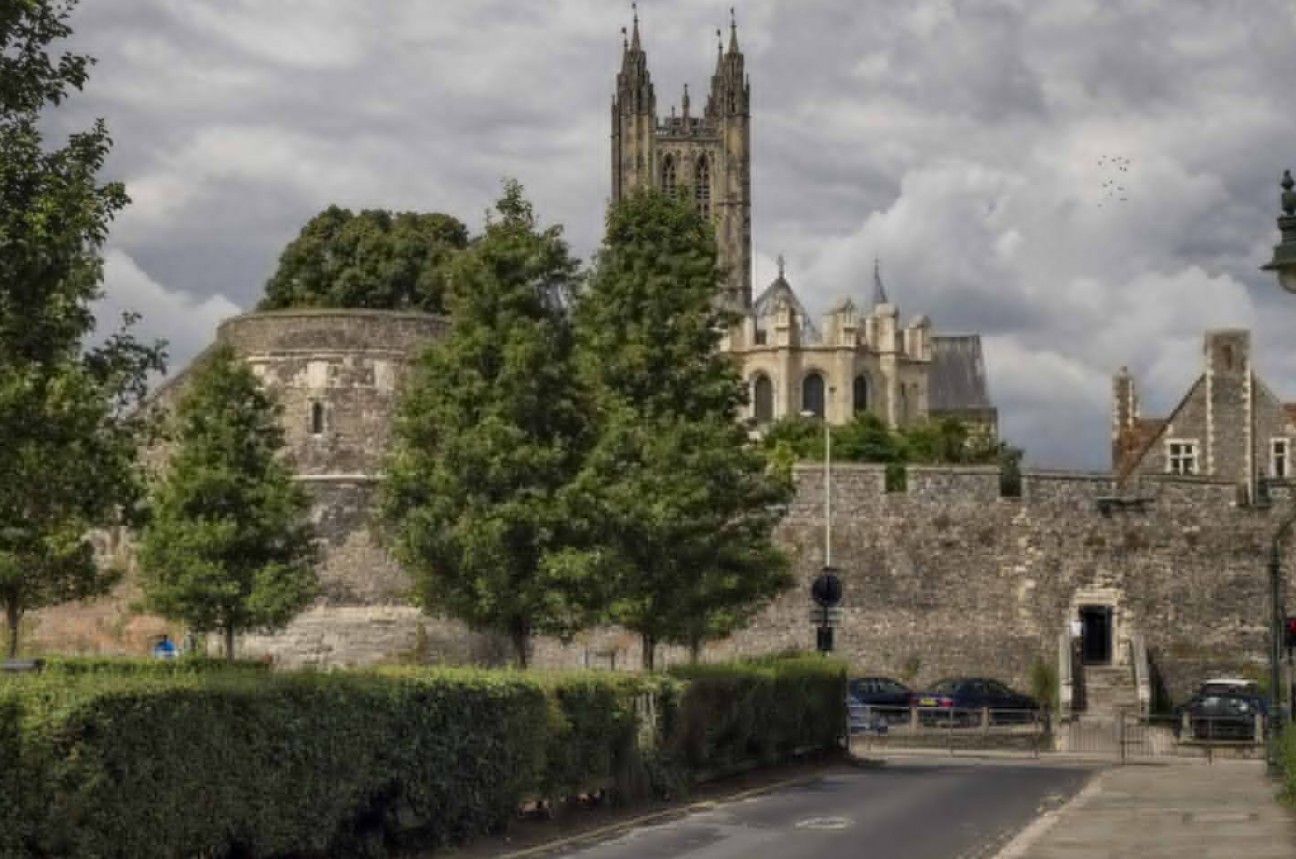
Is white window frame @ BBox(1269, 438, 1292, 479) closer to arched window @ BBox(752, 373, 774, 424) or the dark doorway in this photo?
the dark doorway

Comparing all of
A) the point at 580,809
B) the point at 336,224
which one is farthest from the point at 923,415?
the point at 580,809

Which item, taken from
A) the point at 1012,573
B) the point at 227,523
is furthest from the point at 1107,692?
the point at 227,523

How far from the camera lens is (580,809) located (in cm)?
2617

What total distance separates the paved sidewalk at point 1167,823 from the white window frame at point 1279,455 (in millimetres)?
39984

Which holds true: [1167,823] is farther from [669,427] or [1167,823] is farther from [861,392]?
[861,392]

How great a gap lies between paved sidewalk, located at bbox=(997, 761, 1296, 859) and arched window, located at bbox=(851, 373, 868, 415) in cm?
9977

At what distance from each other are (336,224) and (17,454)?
6507cm

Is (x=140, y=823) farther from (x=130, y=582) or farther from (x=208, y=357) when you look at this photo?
(x=130, y=582)

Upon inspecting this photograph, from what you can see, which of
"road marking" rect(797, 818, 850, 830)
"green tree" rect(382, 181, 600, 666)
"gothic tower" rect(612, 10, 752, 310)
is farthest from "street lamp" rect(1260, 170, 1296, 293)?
"gothic tower" rect(612, 10, 752, 310)

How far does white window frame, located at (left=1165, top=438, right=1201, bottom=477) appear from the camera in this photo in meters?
71.1

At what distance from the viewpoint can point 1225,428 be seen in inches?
2793

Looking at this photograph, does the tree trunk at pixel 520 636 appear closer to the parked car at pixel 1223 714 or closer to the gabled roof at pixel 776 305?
the parked car at pixel 1223 714

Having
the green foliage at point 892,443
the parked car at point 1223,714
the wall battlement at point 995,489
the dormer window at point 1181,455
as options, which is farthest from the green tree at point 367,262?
the parked car at point 1223,714

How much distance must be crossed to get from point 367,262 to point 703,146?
97324 millimetres
